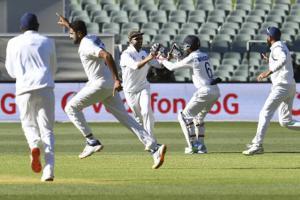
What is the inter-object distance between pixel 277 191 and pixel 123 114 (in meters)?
3.44

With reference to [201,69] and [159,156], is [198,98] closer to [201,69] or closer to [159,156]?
[201,69]

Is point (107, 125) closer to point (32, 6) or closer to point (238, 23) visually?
point (32, 6)

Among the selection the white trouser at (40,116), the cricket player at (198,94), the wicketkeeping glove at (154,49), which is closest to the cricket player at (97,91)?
the wicketkeeping glove at (154,49)

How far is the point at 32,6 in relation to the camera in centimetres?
2747

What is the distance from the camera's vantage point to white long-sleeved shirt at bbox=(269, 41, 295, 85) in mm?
15809

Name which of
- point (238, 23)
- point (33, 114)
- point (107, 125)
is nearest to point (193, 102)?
point (33, 114)

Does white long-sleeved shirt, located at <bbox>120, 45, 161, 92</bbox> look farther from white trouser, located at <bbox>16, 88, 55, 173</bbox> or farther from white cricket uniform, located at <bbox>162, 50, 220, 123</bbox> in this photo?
white trouser, located at <bbox>16, 88, 55, 173</bbox>

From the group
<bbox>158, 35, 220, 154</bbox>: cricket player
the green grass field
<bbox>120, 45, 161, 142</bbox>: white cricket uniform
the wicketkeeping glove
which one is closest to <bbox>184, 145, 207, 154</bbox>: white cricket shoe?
<bbox>158, 35, 220, 154</bbox>: cricket player

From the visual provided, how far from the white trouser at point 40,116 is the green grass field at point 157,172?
41 cm

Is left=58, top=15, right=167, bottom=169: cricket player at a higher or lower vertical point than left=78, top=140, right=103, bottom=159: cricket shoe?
higher

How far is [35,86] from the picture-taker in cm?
1179

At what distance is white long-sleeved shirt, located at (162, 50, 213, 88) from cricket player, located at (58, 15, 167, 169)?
2.20 meters

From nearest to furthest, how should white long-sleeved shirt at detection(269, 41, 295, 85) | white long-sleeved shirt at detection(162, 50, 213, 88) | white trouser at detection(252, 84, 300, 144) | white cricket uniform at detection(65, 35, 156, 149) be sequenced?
white cricket uniform at detection(65, 35, 156, 149) < white long-sleeved shirt at detection(269, 41, 295, 85) < white trouser at detection(252, 84, 300, 144) < white long-sleeved shirt at detection(162, 50, 213, 88)

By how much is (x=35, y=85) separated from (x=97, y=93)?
260 cm
